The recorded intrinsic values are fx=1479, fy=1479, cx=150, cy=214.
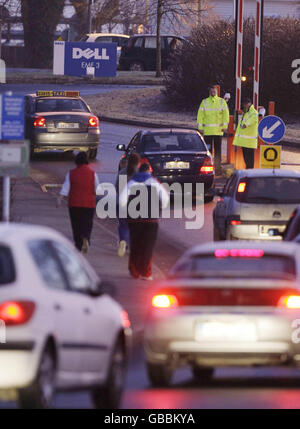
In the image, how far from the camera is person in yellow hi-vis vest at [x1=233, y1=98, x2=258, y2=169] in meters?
31.2

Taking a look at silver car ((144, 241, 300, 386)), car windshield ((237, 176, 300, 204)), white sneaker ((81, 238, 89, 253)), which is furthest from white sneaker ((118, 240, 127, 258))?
silver car ((144, 241, 300, 386))

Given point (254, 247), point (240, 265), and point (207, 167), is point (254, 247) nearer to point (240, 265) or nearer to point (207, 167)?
point (240, 265)

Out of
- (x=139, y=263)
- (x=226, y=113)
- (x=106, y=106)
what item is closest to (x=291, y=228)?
(x=139, y=263)

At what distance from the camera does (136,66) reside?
63562 millimetres

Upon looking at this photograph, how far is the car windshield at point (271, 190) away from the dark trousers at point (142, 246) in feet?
6.67

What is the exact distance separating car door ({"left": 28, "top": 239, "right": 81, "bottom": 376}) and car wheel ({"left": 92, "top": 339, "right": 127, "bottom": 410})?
458 millimetres

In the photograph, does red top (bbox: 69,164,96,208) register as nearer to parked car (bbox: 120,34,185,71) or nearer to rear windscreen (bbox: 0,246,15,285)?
rear windscreen (bbox: 0,246,15,285)

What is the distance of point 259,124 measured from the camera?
29531 mm

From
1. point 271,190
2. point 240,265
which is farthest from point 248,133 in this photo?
point 240,265

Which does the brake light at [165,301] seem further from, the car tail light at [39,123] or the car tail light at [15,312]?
the car tail light at [39,123]

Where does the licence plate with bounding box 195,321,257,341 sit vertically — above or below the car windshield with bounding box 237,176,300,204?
below

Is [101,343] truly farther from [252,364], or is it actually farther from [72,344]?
[252,364]

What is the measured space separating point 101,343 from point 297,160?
26.4 meters

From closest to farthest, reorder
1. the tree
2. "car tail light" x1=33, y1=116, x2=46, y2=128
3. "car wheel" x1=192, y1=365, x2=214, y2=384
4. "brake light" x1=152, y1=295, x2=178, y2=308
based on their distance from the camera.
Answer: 1. "brake light" x1=152, y1=295, x2=178, y2=308
2. "car wheel" x1=192, y1=365, x2=214, y2=384
3. "car tail light" x1=33, y1=116, x2=46, y2=128
4. the tree
